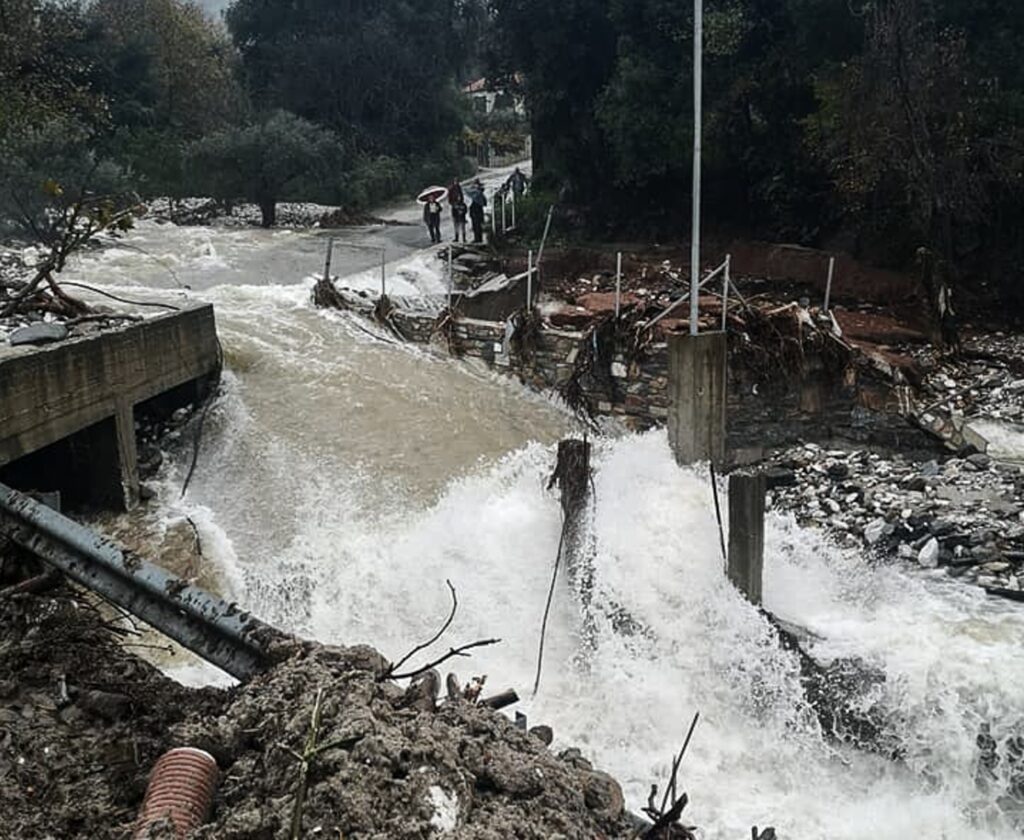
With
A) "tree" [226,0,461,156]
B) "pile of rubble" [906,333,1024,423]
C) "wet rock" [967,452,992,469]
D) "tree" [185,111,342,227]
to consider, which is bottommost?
"wet rock" [967,452,992,469]

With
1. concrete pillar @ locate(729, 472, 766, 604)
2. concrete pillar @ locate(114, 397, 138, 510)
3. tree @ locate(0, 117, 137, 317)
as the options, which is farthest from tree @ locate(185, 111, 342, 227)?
concrete pillar @ locate(729, 472, 766, 604)

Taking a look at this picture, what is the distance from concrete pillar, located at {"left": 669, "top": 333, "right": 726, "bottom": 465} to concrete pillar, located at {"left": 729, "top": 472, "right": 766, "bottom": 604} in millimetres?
2309

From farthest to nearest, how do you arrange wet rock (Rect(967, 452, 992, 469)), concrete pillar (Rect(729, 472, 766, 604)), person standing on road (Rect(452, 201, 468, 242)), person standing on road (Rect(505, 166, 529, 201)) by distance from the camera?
person standing on road (Rect(505, 166, 529, 201)) → person standing on road (Rect(452, 201, 468, 242)) → wet rock (Rect(967, 452, 992, 469)) → concrete pillar (Rect(729, 472, 766, 604))

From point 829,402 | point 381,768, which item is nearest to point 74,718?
point 381,768

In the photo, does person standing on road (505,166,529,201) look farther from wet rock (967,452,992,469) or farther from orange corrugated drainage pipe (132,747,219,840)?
orange corrugated drainage pipe (132,747,219,840)

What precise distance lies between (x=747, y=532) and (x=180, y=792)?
19.6 feet

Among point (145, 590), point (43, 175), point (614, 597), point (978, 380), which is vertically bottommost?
point (614, 597)

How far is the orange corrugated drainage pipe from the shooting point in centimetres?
289

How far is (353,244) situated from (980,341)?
15.2 m

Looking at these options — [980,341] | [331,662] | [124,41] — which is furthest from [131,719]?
[124,41]

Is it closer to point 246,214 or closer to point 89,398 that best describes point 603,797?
point 89,398

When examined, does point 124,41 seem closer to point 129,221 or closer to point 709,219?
point 709,219

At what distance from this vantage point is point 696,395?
1025 cm

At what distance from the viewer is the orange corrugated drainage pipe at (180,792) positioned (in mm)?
2895
